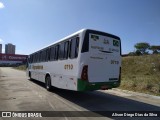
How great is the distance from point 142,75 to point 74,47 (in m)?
18.0

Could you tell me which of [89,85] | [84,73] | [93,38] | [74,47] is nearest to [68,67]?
[74,47]

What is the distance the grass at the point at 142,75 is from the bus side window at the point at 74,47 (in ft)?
21.2

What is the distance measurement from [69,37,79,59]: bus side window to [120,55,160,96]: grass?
6.46 m

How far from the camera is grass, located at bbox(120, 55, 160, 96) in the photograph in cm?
1648

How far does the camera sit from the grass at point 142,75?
54.1 feet

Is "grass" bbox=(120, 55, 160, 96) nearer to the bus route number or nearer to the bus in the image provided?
the bus

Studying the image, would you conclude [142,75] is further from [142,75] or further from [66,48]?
[66,48]

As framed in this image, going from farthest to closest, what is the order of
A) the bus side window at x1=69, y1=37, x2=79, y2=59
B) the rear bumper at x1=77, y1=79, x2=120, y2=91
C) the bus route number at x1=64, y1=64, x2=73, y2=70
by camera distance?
the bus route number at x1=64, y1=64, x2=73, y2=70
the bus side window at x1=69, y1=37, x2=79, y2=59
the rear bumper at x1=77, y1=79, x2=120, y2=91

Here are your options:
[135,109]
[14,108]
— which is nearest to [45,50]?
[14,108]

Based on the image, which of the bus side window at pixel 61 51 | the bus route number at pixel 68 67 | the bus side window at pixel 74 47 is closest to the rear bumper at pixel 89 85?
the bus route number at pixel 68 67

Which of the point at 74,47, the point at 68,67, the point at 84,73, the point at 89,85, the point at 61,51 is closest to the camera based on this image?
the point at 84,73

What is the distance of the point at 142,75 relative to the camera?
91.4 feet

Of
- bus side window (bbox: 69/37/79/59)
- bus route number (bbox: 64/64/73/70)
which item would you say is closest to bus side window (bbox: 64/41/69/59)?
bus route number (bbox: 64/64/73/70)

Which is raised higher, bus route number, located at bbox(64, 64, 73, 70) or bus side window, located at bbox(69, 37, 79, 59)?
bus side window, located at bbox(69, 37, 79, 59)
